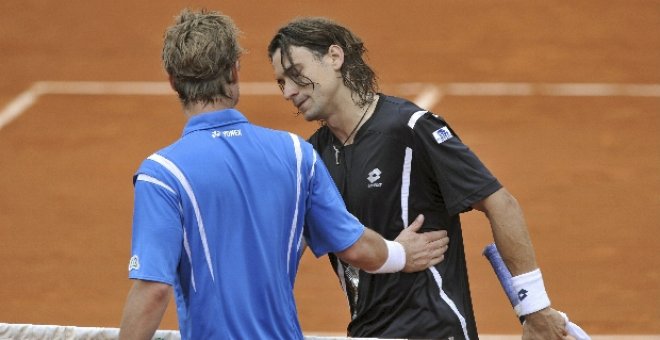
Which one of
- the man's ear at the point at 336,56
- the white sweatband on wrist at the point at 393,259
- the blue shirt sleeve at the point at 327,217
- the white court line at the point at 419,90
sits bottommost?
the white sweatband on wrist at the point at 393,259

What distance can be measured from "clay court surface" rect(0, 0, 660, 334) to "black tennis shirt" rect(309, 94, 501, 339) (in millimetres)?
4484

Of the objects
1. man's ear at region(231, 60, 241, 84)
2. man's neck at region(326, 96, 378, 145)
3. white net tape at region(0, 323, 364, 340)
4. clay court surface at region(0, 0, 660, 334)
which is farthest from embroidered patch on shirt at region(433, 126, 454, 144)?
clay court surface at region(0, 0, 660, 334)

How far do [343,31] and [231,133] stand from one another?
1.74 m

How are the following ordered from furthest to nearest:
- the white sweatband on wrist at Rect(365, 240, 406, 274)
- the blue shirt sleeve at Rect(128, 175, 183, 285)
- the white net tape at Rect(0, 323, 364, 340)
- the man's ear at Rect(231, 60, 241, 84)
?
the white sweatband on wrist at Rect(365, 240, 406, 274) < the white net tape at Rect(0, 323, 364, 340) < the man's ear at Rect(231, 60, 241, 84) < the blue shirt sleeve at Rect(128, 175, 183, 285)

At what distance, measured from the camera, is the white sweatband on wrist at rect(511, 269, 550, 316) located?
592 centimetres

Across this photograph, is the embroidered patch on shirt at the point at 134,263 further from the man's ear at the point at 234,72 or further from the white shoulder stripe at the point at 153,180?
the man's ear at the point at 234,72

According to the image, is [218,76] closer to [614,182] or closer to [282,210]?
[282,210]

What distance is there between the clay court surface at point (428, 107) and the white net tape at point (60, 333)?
17.3ft

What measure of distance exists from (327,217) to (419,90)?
10844 millimetres

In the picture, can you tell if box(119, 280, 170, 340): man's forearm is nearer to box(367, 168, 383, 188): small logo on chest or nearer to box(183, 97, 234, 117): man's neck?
box(183, 97, 234, 117): man's neck

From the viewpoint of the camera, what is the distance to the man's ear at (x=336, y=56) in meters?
6.48

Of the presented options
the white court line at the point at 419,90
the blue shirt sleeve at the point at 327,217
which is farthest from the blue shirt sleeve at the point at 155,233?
the white court line at the point at 419,90

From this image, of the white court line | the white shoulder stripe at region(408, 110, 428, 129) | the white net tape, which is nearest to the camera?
the white net tape

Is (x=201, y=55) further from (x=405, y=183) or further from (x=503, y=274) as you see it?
(x=503, y=274)
